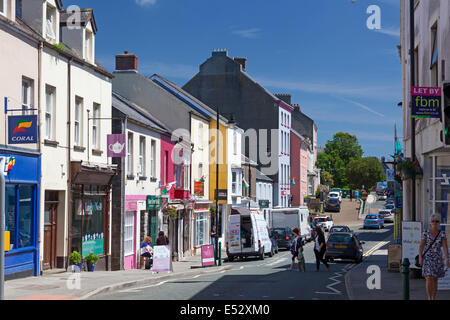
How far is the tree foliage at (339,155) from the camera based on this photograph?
134m

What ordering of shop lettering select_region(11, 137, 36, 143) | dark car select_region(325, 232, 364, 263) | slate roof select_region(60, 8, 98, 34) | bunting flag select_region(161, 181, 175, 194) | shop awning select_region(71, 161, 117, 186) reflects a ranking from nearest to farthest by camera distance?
shop lettering select_region(11, 137, 36, 143), shop awning select_region(71, 161, 117, 186), slate roof select_region(60, 8, 98, 34), dark car select_region(325, 232, 364, 263), bunting flag select_region(161, 181, 175, 194)

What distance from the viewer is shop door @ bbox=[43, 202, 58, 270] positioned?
2172 cm

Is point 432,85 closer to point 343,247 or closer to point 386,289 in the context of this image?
point 386,289

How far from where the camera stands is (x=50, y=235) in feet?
72.5

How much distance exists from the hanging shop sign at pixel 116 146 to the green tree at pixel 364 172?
344 ft

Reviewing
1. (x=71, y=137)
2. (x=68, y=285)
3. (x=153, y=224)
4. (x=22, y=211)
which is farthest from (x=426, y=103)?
(x=153, y=224)

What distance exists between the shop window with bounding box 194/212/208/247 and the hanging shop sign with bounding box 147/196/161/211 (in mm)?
8384

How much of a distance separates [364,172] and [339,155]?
11575mm

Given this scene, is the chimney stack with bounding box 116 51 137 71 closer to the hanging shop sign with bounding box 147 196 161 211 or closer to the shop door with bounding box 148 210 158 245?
the hanging shop sign with bounding box 147 196 161 211

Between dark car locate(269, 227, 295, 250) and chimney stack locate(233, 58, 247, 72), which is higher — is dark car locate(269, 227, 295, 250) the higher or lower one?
the lower one

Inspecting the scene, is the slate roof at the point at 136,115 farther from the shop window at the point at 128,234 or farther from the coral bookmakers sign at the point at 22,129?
the coral bookmakers sign at the point at 22,129

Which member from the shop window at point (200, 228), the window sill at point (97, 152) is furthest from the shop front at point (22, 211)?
the shop window at point (200, 228)

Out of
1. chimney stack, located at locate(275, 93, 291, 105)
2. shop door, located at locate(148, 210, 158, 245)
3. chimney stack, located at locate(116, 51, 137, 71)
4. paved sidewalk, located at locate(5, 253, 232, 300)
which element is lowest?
paved sidewalk, located at locate(5, 253, 232, 300)
